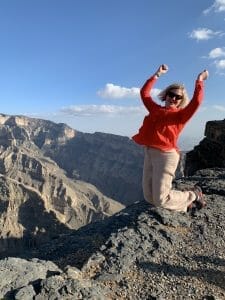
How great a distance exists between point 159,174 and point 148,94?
141 centimetres

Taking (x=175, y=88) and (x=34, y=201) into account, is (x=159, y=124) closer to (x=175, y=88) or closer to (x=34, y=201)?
(x=175, y=88)

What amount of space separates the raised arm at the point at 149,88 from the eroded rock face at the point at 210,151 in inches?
728

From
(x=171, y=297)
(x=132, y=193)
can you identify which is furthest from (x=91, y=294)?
(x=132, y=193)

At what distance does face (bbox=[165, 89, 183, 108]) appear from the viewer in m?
7.79

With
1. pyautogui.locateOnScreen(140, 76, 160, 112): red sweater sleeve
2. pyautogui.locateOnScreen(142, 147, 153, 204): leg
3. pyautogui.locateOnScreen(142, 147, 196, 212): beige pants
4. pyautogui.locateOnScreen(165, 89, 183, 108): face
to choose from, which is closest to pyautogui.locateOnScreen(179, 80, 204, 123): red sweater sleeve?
pyautogui.locateOnScreen(165, 89, 183, 108): face

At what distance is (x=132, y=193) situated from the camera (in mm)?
140250

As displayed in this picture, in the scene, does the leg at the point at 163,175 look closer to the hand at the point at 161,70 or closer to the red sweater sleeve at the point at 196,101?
the red sweater sleeve at the point at 196,101

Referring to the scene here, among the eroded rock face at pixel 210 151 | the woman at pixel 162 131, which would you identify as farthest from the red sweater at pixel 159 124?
the eroded rock face at pixel 210 151

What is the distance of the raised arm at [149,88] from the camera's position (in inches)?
316

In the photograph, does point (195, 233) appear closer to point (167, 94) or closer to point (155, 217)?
point (155, 217)

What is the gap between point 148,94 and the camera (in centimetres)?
808

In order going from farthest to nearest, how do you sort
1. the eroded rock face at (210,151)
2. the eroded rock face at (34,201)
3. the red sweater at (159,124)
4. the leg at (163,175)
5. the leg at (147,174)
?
the eroded rock face at (34,201) → the eroded rock face at (210,151) → the leg at (147,174) → the leg at (163,175) → the red sweater at (159,124)

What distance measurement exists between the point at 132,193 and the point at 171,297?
13369cm

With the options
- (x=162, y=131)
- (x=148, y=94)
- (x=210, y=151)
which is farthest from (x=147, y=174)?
(x=210, y=151)
